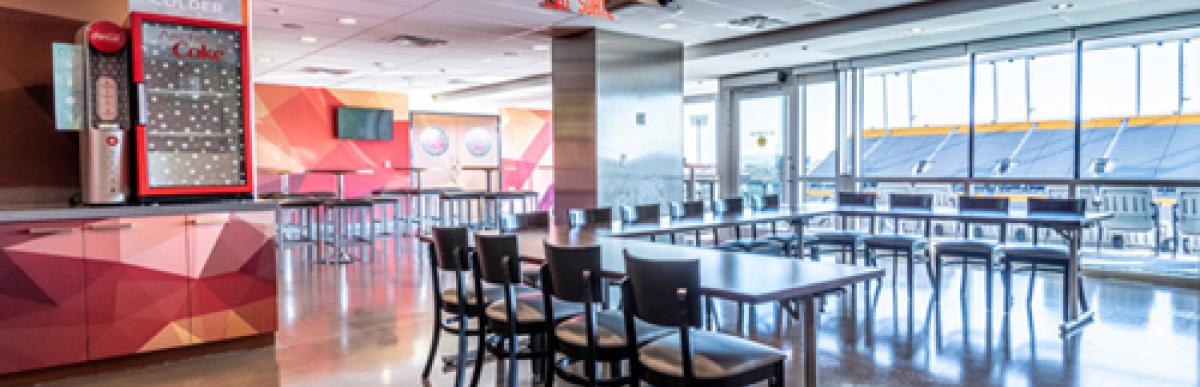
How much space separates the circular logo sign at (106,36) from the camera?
368 cm

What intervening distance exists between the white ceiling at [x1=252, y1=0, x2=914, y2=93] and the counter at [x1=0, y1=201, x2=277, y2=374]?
2.51 metres

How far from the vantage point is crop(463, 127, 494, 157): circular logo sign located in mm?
14227

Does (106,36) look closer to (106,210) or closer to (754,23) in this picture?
(106,210)

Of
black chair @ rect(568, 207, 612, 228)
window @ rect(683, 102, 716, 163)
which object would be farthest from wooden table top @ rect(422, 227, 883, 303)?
window @ rect(683, 102, 716, 163)

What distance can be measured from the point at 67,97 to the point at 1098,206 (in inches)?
348

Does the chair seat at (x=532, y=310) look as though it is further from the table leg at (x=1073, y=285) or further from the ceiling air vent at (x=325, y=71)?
the ceiling air vent at (x=325, y=71)

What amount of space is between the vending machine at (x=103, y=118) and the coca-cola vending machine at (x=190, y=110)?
9cm

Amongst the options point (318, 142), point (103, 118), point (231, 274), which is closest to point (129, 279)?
point (231, 274)

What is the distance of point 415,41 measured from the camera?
Answer: 7.57 meters

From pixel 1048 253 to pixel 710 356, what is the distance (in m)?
3.83

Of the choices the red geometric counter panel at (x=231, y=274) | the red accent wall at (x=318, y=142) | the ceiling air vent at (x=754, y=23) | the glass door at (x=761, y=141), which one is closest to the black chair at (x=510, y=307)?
the red geometric counter panel at (x=231, y=274)

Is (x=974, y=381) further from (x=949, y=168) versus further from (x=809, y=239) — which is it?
(x=949, y=168)

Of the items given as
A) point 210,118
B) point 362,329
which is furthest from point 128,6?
point 362,329

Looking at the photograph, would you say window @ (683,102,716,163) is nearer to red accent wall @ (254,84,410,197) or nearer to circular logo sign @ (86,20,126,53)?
red accent wall @ (254,84,410,197)
